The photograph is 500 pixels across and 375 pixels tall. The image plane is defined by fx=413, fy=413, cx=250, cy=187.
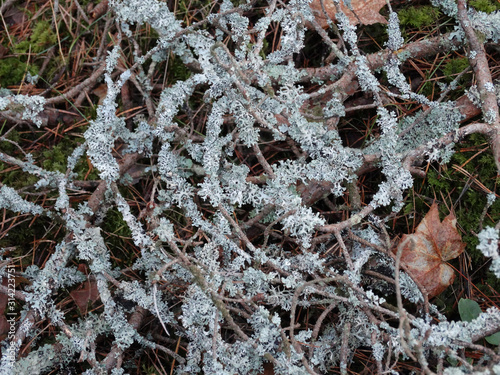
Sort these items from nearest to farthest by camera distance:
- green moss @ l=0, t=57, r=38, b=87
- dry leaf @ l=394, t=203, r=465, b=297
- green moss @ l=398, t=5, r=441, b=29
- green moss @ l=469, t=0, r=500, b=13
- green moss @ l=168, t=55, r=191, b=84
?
dry leaf @ l=394, t=203, r=465, b=297 < green moss @ l=469, t=0, r=500, b=13 < green moss @ l=398, t=5, r=441, b=29 < green moss @ l=168, t=55, r=191, b=84 < green moss @ l=0, t=57, r=38, b=87

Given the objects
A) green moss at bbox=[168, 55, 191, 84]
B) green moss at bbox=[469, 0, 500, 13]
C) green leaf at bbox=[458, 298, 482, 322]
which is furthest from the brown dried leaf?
green moss at bbox=[469, 0, 500, 13]

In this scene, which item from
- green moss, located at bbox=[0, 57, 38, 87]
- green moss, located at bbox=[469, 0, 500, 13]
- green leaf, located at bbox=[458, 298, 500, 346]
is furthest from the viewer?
green moss, located at bbox=[0, 57, 38, 87]

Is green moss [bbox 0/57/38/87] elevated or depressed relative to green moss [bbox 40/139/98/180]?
elevated

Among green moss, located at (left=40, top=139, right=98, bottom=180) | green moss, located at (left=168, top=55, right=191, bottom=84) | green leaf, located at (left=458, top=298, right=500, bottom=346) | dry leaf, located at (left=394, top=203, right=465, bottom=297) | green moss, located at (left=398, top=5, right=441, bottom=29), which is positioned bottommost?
green leaf, located at (left=458, top=298, right=500, bottom=346)

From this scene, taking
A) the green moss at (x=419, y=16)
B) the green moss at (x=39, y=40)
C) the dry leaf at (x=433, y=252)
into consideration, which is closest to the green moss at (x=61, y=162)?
the green moss at (x=39, y=40)

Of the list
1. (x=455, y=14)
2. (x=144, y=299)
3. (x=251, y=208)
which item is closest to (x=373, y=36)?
(x=455, y=14)

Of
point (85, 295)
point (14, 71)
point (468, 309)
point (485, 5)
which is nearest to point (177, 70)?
point (14, 71)

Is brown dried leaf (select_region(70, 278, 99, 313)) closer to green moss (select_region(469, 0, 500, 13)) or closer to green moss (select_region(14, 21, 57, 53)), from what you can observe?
green moss (select_region(14, 21, 57, 53))
